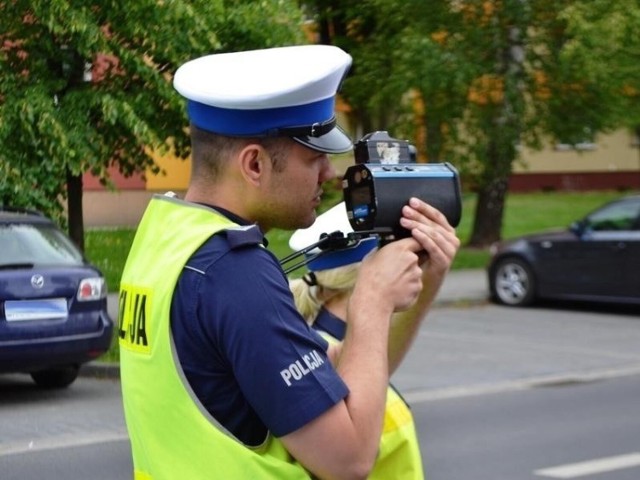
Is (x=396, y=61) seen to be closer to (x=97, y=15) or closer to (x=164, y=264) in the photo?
(x=97, y=15)

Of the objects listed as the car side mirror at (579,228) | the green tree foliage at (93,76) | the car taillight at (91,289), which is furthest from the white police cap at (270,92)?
the car side mirror at (579,228)

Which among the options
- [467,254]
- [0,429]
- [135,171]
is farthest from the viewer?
[467,254]

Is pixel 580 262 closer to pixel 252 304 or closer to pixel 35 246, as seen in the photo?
pixel 35 246

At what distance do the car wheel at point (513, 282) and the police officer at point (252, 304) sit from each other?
1556cm

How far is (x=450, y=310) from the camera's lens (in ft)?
58.4

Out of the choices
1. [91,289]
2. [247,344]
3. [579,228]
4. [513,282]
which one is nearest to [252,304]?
[247,344]

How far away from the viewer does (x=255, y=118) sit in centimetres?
212

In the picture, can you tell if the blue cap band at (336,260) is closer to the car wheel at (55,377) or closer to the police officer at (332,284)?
the police officer at (332,284)

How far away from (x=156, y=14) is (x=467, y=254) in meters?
12.1

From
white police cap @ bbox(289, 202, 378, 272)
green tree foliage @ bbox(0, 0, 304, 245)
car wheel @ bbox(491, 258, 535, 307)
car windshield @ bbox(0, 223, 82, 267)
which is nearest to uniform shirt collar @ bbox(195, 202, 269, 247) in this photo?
Result: white police cap @ bbox(289, 202, 378, 272)

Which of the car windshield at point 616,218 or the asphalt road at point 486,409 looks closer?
the asphalt road at point 486,409

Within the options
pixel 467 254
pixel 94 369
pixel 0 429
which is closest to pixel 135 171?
pixel 94 369

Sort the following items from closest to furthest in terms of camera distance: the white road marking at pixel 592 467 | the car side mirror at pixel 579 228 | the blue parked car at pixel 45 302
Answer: the white road marking at pixel 592 467, the blue parked car at pixel 45 302, the car side mirror at pixel 579 228

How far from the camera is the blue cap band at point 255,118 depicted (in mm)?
2117
